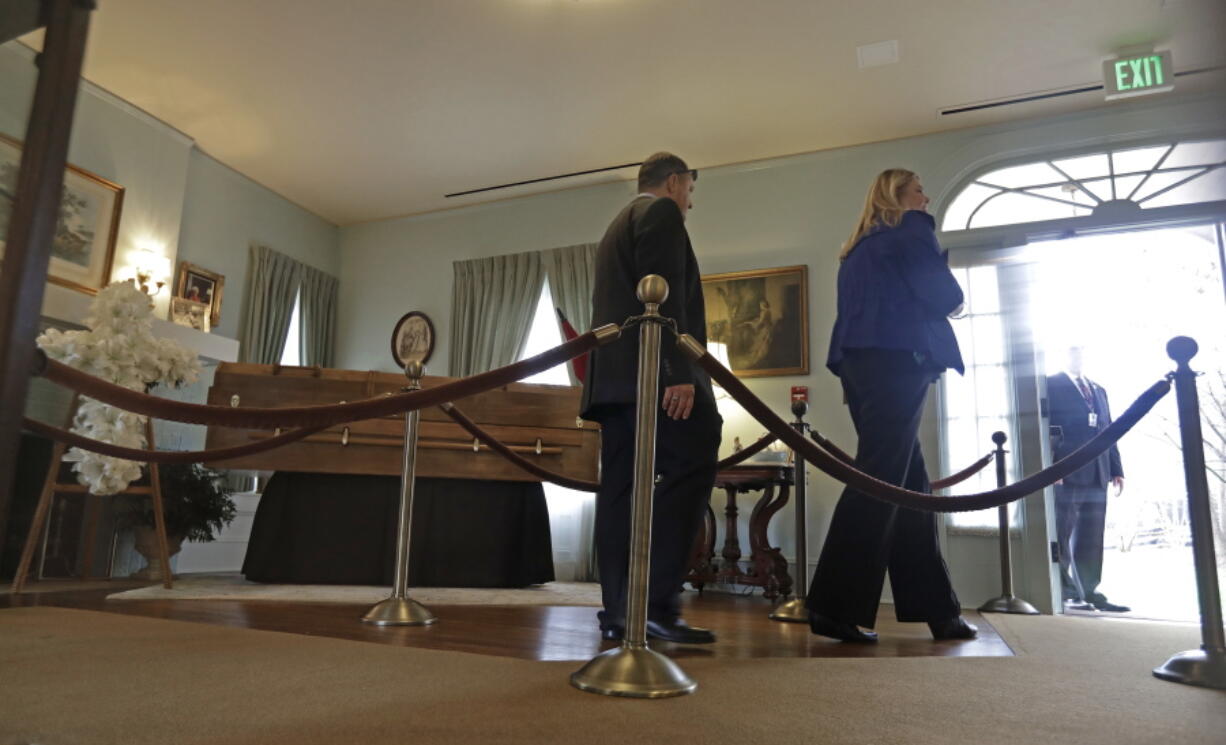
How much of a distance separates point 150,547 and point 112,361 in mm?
1521

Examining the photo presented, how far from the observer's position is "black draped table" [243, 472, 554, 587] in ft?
15.3

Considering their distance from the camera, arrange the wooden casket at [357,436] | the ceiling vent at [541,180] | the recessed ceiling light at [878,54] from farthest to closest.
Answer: the ceiling vent at [541,180]
the recessed ceiling light at [878,54]
the wooden casket at [357,436]

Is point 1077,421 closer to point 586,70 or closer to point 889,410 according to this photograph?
point 889,410

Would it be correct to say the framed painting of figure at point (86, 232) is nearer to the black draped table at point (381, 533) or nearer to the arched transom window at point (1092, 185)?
the black draped table at point (381, 533)

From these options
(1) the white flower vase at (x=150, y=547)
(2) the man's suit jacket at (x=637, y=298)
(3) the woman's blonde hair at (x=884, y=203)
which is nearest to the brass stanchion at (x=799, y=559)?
(3) the woman's blonde hair at (x=884, y=203)

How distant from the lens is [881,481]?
241 cm

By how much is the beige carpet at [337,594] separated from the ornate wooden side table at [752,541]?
103 centimetres

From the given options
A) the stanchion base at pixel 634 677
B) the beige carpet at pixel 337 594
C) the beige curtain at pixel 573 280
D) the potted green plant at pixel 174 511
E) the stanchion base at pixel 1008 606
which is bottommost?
the stanchion base at pixel 1008 606

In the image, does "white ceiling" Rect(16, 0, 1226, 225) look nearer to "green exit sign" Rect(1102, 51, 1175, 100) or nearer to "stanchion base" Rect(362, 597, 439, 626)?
"green exit sign" Rect(1102, 51, 1175, 100)

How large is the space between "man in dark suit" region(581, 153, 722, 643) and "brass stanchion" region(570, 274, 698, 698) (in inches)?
20.8

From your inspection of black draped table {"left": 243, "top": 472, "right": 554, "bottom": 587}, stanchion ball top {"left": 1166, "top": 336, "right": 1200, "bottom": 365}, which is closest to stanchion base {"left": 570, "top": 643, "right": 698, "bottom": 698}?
stanchion ball top {"left": 1166, "top": 336, "right": 1200, "bottom": 365}

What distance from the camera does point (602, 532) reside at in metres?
2.59

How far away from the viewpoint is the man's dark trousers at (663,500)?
244 cm

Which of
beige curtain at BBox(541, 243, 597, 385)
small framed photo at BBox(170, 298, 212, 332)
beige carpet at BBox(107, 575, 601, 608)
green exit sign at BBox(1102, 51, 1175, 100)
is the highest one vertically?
green exit sign at BBox(1102, 51, 1175, 100)
